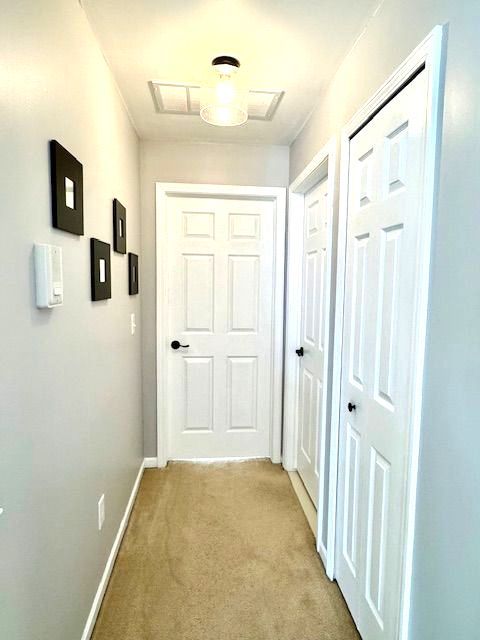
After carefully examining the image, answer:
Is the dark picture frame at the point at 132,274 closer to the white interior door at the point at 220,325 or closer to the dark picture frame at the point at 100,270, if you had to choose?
the white interior door at the point at 220,325

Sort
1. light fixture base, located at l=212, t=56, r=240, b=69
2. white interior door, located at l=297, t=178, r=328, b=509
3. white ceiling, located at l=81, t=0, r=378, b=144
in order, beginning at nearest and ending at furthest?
white ceiling, located at l=81, t=0, r=378, b=144 → light fixture base, located at l=212, t=56, r=240, b=69 → white interior door, located at l=297, t=178, r=328, b=509

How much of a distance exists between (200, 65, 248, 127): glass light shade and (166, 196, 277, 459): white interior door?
941mm

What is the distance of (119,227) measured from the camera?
1.97 meters

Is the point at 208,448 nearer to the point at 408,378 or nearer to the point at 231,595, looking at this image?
the point at 231,595

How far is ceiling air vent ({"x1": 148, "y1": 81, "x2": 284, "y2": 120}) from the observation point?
1934 millimetres

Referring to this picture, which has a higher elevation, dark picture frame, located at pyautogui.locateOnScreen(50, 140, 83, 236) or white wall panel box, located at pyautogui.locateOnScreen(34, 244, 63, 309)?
dark picture frame, located at pyautogui.locateOnScreen(50, 140, 83, 236)

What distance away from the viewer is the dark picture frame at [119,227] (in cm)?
190

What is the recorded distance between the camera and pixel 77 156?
1362mm

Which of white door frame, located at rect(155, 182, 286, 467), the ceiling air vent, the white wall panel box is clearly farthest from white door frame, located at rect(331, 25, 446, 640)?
white door frame, located at rect(155, 182, 286, 467)

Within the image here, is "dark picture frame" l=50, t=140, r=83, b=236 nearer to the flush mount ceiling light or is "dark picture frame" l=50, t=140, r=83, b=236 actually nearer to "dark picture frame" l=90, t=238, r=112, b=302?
"dark picture frame" l=90, t=238, r=112, b=302

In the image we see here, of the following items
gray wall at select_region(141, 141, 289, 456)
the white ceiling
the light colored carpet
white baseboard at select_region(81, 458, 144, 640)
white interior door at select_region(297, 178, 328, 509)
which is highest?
the white ceiling

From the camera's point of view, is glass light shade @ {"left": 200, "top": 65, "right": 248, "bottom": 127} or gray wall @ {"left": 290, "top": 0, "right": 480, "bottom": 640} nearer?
gray wall @ {"left": 290, "top": 0, "right": 480, "bottom": 640}

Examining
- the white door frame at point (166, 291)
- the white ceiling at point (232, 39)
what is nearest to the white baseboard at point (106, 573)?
the white door frame at point (166, 291)

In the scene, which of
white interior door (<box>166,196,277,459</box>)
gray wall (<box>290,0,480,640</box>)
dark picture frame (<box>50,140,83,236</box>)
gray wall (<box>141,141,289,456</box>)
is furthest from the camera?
white interior door (<box>166,196,277,459</box>)
